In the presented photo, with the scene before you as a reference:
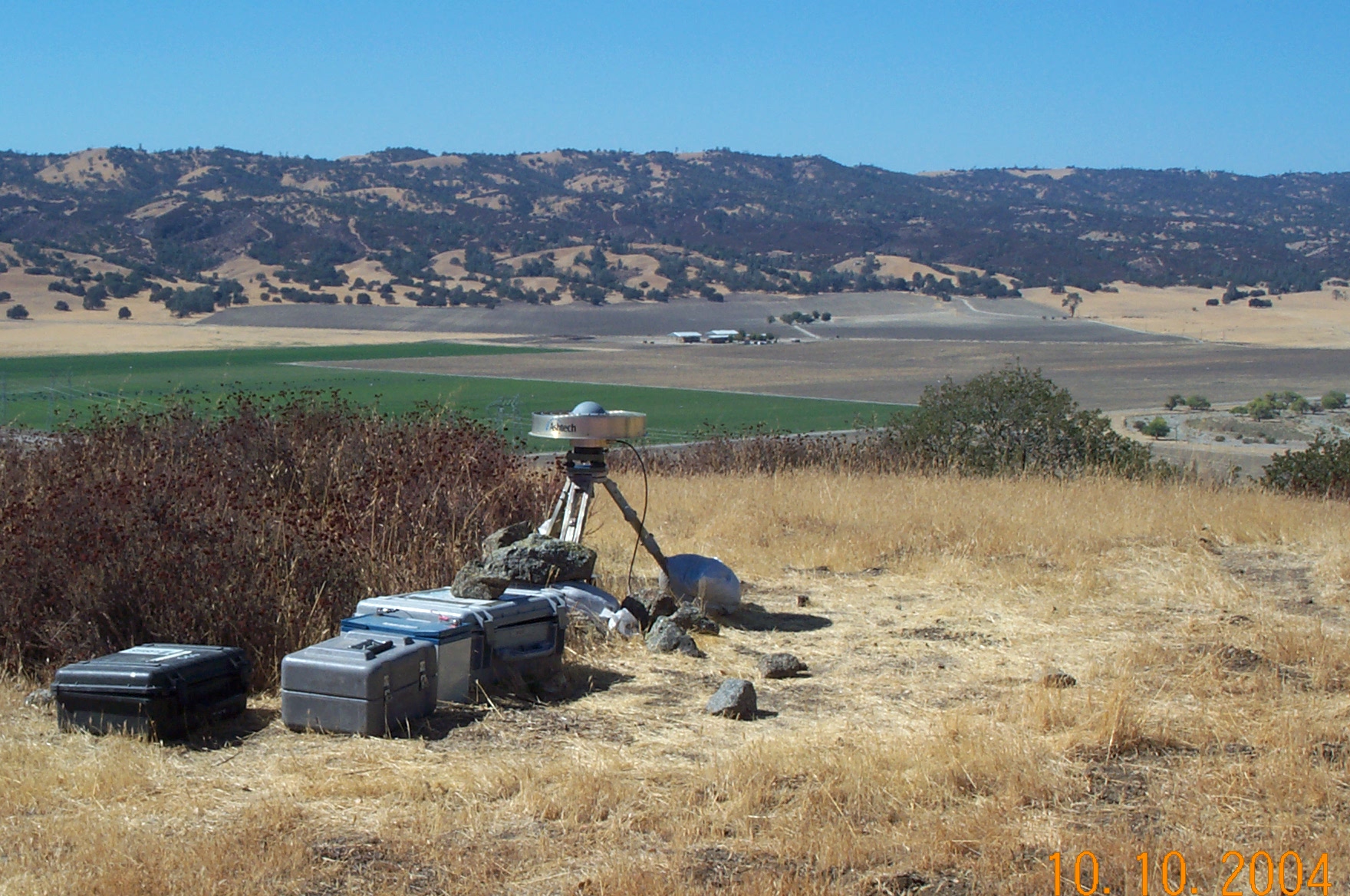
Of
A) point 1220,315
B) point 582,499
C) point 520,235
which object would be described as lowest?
point 582,499

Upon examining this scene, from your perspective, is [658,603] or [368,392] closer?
[658,603]

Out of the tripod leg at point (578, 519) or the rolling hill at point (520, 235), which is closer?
the tripod leg at point (578, 519)

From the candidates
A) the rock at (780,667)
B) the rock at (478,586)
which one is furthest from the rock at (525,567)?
the rock at (780,667)

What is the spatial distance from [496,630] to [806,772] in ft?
6.20

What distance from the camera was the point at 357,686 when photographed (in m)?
5.25

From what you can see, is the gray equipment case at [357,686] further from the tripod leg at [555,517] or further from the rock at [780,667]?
the tripod leg at [555,517]

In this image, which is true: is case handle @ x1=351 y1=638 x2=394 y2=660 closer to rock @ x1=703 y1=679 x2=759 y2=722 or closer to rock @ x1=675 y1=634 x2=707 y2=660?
rock @ x1=703 y1=679 x2=759 y2=722

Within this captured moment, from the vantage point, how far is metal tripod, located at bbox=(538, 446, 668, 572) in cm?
746

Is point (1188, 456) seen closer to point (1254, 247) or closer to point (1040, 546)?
point (1040, 546)

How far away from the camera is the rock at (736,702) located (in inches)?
223

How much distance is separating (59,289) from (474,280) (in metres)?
33.4

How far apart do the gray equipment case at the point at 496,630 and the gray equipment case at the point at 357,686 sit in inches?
11.6

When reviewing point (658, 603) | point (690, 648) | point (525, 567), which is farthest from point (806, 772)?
point (658, 603)

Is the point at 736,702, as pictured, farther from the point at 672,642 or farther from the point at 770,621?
the point at 770,621
